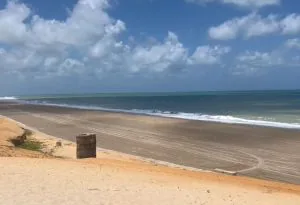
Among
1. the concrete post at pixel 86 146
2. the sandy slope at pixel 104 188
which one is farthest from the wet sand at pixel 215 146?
the sandy slope at pixel 104 188

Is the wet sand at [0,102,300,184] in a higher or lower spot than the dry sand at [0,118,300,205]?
lower

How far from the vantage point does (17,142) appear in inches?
806

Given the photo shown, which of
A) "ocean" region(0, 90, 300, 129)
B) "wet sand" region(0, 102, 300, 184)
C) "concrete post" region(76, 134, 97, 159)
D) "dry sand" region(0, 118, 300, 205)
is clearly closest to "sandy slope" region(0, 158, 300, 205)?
"dry sand" region(0, 118, 300, 205)

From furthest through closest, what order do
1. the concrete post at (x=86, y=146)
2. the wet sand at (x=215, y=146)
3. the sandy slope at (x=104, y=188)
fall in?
the wet sand at (x=215, y=146) < the concrete post at (x=86, y=146) < the sandy slope at (x=104, y=188)

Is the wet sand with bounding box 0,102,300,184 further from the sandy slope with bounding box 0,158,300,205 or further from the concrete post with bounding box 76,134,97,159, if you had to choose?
the sandy slope with bounding box 0,158,300,205

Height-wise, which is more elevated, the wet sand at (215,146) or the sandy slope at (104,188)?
the sandy slope at (104,188)

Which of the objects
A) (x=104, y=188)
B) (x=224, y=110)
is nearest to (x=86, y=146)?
(x=104, y=188)

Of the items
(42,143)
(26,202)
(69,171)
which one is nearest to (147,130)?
(42,143)

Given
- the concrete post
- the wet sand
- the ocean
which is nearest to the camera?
the concrete post

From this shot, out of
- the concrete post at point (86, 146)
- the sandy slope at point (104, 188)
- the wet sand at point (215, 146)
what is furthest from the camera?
the wet sand at point (215, 146)

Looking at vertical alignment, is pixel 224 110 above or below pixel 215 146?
above

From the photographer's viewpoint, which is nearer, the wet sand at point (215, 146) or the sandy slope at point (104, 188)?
the sandy slope at point (104, 188)

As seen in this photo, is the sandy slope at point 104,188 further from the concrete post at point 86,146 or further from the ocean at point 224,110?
the ocean at point 224,110

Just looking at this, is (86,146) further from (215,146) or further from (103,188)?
(215,146)
